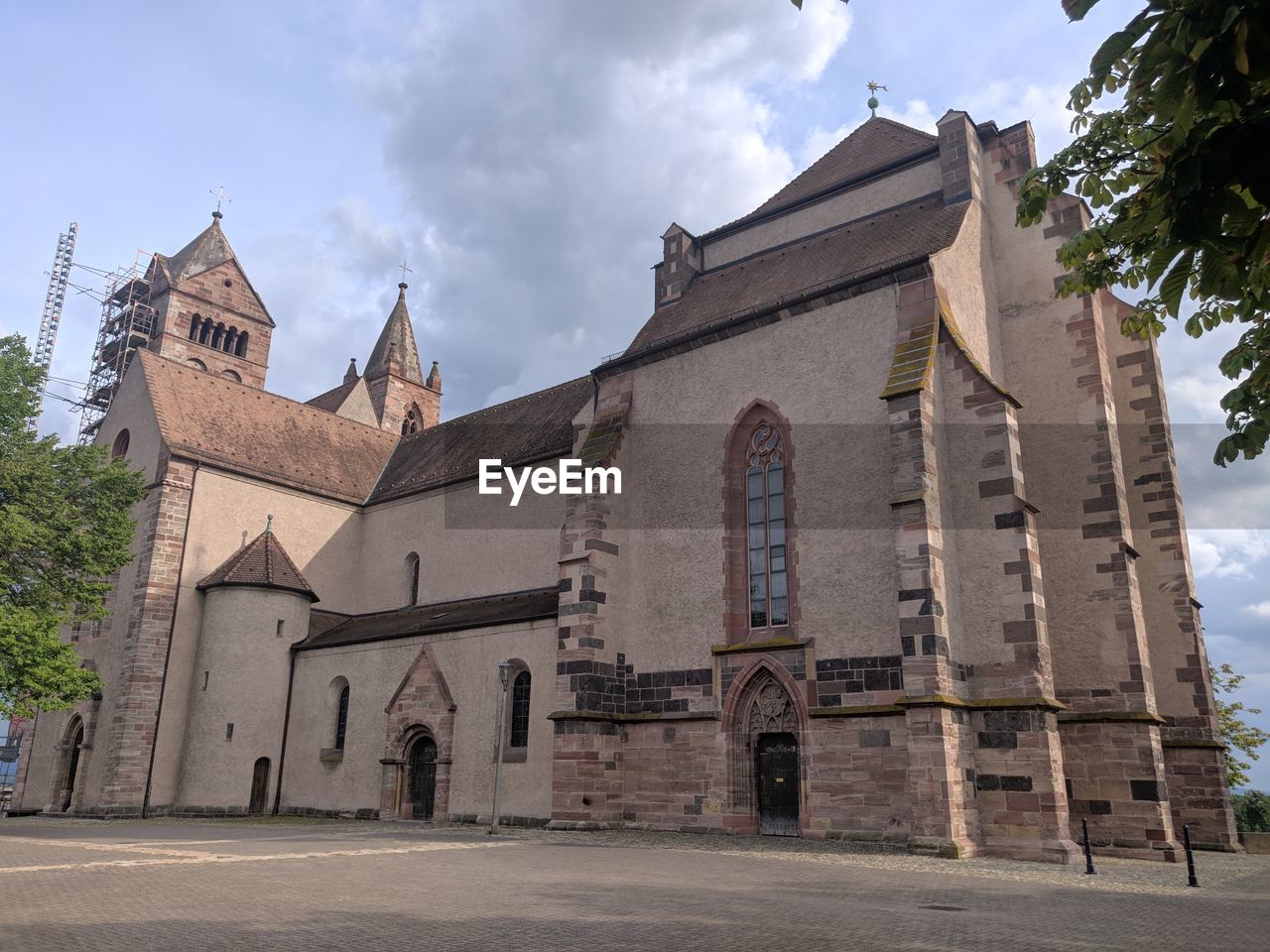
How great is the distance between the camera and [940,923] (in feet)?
28.1

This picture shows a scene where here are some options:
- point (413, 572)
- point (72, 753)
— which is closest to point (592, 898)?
point (413, 572)

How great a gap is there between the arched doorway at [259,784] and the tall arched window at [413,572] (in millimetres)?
6259

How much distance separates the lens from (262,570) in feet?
93.7

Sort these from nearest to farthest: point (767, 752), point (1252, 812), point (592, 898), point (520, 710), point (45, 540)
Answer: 1. point (592, 898)
2. point (767, 752)
3. point (45, 540)
4. point (520, 710)
5. point (1252, 812)

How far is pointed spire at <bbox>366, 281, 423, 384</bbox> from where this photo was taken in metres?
50.6

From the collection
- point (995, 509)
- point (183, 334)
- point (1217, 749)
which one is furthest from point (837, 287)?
point (183, 334)

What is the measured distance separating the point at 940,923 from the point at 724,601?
457 inches

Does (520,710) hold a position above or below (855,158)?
below

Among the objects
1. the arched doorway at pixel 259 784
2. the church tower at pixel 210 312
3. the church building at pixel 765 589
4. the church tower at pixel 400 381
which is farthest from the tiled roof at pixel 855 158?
the church tower at pixel 210 312

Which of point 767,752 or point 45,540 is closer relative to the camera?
point 767,752

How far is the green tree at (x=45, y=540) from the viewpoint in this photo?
19.5 metres

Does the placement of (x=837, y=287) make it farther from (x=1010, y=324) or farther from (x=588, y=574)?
(x=588, y=574)

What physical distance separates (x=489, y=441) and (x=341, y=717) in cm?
953

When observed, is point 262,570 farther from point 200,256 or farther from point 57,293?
point 57,293
